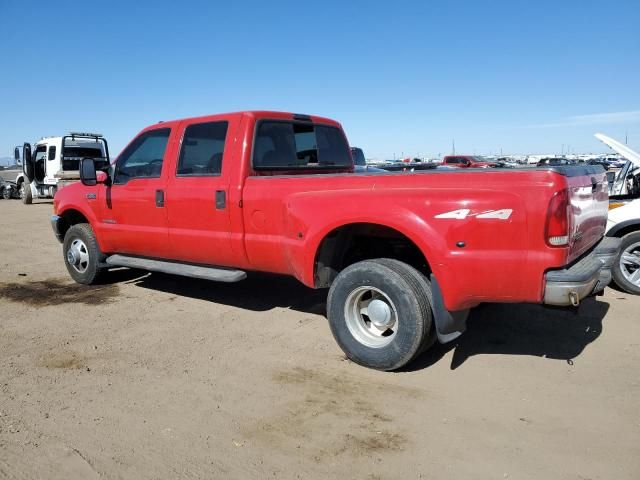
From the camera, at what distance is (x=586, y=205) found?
3.69 m

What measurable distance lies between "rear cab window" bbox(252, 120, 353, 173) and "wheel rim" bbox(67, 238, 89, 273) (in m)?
2.97

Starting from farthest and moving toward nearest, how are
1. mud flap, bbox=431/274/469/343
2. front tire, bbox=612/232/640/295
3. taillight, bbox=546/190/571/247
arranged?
front tire, bbox=612/232/640/295
mud flap, bbox=431/274/469/343
taillight, bbox=546/190/571/247

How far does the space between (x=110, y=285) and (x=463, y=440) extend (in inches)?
202

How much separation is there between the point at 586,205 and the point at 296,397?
95.7 inches

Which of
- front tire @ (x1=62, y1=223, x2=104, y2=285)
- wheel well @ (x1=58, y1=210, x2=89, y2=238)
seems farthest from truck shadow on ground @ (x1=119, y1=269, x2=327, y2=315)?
wheel well @ (x1=58, y1=210, x2=89, y2=238)

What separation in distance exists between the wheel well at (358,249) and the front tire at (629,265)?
3.17 m

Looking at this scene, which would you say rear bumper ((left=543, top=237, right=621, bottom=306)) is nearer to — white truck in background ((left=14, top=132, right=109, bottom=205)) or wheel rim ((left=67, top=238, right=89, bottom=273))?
wheel rim ((left=67, top=238, right=89, bottom=273))

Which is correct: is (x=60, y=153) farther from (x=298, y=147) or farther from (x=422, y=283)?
(x=422, y=283)

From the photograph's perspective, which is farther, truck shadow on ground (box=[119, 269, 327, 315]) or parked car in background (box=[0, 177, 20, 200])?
parked car in background (box=[0, 177, 20, 200])

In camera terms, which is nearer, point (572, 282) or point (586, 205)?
point (572, 282)

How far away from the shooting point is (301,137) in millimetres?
5512

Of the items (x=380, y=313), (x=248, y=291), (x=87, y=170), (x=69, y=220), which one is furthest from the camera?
(x=69, y=220)

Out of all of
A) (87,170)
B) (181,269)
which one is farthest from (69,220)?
(181,269)

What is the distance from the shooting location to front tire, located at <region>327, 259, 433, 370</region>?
146 inches
